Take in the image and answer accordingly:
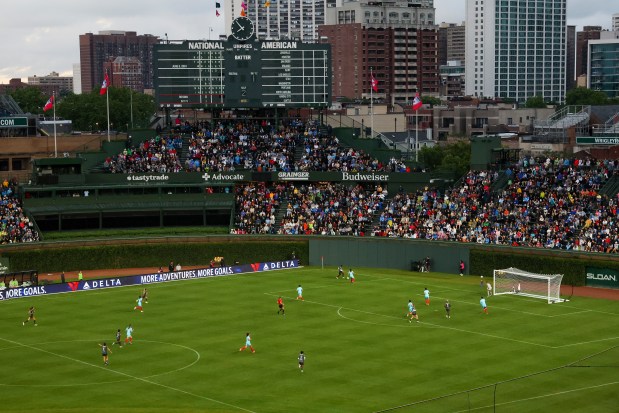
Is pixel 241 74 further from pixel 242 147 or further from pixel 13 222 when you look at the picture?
pixel 13 222

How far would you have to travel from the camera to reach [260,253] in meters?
90.8

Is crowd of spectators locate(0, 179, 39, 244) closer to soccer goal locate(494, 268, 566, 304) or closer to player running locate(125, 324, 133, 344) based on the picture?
player running locate(125, 324, 133, 344)

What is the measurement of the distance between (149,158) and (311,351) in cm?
4965

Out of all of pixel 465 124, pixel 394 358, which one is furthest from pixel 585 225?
pixel 465 124

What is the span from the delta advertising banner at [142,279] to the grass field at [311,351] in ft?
5.22

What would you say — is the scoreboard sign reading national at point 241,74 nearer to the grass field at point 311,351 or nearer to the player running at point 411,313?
the grass field at point 311,351

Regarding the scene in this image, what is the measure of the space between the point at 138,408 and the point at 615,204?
4927cm

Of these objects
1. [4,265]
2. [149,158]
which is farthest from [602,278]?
[4,265]

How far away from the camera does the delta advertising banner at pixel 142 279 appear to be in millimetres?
75688

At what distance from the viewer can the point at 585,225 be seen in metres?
79.3

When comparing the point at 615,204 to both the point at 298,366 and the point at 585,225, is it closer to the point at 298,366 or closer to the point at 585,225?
the point at 585,225

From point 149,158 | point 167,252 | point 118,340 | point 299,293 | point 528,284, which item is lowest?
point 118,340

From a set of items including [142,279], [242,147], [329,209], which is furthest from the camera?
[242,147]

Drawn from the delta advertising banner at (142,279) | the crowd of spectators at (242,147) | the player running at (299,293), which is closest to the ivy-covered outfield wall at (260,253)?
the delta advertising banner at (142,279)
